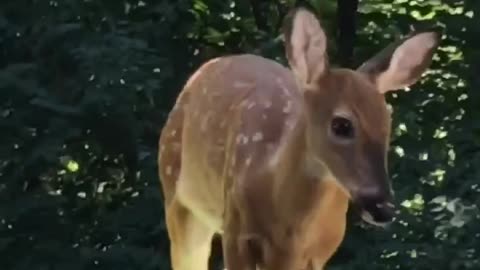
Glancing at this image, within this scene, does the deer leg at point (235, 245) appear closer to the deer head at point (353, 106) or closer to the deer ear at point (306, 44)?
the deer head at point (353, 106)

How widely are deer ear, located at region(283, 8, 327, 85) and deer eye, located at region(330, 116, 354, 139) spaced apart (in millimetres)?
108

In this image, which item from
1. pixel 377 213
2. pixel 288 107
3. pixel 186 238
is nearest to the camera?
pixel 377 213

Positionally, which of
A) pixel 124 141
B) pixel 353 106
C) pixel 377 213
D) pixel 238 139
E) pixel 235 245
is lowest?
pixel 124 141

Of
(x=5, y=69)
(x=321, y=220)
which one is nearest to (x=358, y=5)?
(x=5, y=69)

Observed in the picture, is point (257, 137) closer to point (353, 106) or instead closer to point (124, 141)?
point (353, 106)

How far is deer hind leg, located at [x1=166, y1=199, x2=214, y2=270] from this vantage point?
327cm

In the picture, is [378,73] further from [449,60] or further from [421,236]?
[449,60]

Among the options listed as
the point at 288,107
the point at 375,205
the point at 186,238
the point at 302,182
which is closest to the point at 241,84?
the point at 288,107

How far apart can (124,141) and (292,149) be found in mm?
2258

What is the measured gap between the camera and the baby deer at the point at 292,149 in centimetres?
255

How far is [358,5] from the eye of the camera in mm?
5602

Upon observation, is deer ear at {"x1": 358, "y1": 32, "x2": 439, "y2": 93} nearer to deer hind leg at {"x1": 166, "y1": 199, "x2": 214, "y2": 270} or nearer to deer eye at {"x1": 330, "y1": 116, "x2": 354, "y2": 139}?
deer eye at {"x1": 330, "y1": 116, "x2": 354, "y2": 139}

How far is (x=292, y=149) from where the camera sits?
2.74 m

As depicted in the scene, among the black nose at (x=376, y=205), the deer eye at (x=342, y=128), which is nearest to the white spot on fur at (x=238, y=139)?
the deer eye at (x=342, y=128)
